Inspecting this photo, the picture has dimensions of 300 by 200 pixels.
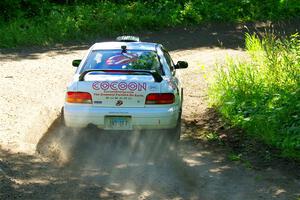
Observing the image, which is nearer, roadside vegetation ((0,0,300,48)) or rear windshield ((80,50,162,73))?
rear windshield ((80,50,162,73))

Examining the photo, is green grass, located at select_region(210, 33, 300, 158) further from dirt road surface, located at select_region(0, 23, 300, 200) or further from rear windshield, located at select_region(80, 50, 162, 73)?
rear windshield, located at select_region(80, 50, 162, 73)

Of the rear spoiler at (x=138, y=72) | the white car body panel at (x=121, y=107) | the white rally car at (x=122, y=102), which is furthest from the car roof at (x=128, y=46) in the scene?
the white car body panel at (x=121, y=107)

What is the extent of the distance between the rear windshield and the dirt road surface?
3.66ft

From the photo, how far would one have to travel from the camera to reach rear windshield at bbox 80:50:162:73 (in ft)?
28.1

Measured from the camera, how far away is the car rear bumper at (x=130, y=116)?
7.85m

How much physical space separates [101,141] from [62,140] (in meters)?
0.66

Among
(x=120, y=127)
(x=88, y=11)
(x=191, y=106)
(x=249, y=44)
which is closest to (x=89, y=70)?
(x=120, y=127)

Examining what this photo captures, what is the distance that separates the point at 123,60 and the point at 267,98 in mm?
2845

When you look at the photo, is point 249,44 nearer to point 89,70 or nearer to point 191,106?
point 191,106

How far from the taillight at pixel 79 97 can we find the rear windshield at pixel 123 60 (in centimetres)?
68

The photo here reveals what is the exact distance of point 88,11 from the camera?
23.2m

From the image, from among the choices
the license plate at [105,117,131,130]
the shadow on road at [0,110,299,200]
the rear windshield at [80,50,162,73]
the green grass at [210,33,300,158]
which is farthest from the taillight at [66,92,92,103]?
the green grass at [210,33,300,158]

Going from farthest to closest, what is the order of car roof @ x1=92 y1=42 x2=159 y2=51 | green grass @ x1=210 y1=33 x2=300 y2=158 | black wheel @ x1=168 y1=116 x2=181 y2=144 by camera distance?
car roof @ x1=92 y1=42 x2=159 y2=51 → green grass @ x1=210 y1=33 x2=300 y2=158 → black wheel @ x1=168 y1=116 x2=181 y2=144

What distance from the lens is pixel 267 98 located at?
9.63m
